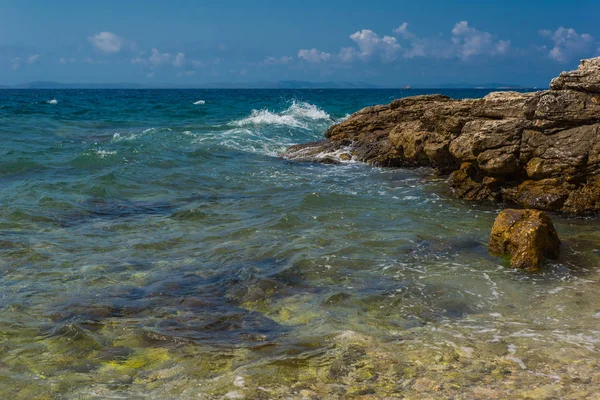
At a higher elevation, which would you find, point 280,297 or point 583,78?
point 583,78

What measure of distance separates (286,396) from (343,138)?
1787 cm

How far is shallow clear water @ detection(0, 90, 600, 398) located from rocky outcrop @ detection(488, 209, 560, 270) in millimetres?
230

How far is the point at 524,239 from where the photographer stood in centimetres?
852

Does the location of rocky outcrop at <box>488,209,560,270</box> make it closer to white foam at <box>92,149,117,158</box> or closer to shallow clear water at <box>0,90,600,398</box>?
shallow clear water at <box>0,90,600,398</box>

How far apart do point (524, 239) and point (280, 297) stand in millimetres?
3652

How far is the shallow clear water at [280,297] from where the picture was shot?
524 centimetres

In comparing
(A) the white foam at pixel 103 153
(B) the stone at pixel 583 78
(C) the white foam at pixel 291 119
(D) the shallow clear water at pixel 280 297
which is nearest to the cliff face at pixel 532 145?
(B) the stone at pixel 583 78

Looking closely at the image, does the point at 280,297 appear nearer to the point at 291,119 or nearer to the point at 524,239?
the point at 524,239

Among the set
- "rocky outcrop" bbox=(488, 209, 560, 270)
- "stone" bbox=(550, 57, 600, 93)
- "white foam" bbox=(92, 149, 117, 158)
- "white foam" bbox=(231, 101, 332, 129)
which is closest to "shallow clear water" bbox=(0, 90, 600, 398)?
"rocky outcrop" bbox=(488, 209, 560, 270)

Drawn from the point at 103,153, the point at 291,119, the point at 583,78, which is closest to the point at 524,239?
the point at 583,78

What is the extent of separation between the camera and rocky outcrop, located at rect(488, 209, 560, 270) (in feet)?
27.5

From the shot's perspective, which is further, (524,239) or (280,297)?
(524,239)

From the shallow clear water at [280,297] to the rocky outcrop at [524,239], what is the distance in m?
0.23

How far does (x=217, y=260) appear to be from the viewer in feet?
29.5
